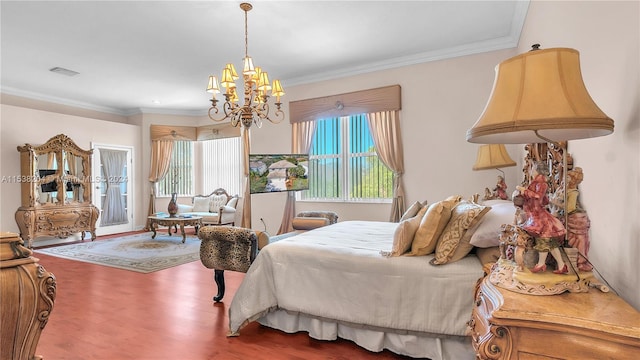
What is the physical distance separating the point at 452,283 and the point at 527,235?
920 mm

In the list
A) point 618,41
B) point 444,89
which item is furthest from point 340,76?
point 618,41

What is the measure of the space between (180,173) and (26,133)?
2996 millimetres

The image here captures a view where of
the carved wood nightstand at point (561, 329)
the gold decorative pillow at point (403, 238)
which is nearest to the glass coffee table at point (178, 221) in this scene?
the gold decorative pillow at point (403, 238)

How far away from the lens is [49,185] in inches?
244

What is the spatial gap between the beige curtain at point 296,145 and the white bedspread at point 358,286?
9.70 ft

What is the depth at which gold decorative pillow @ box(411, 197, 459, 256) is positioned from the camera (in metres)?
2.17

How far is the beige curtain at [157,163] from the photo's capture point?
26.0ft

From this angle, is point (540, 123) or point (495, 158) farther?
point (495, 158)

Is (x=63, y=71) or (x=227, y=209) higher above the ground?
(x=63, y=71)

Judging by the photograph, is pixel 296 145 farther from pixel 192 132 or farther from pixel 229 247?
pixel 192 132

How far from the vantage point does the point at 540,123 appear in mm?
1062

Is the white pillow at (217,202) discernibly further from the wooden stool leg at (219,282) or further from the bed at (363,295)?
the bed at (363,295)

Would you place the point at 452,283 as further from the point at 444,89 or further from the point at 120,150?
the point at 120,150

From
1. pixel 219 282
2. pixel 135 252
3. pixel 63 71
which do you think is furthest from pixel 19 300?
pixel 63 71
